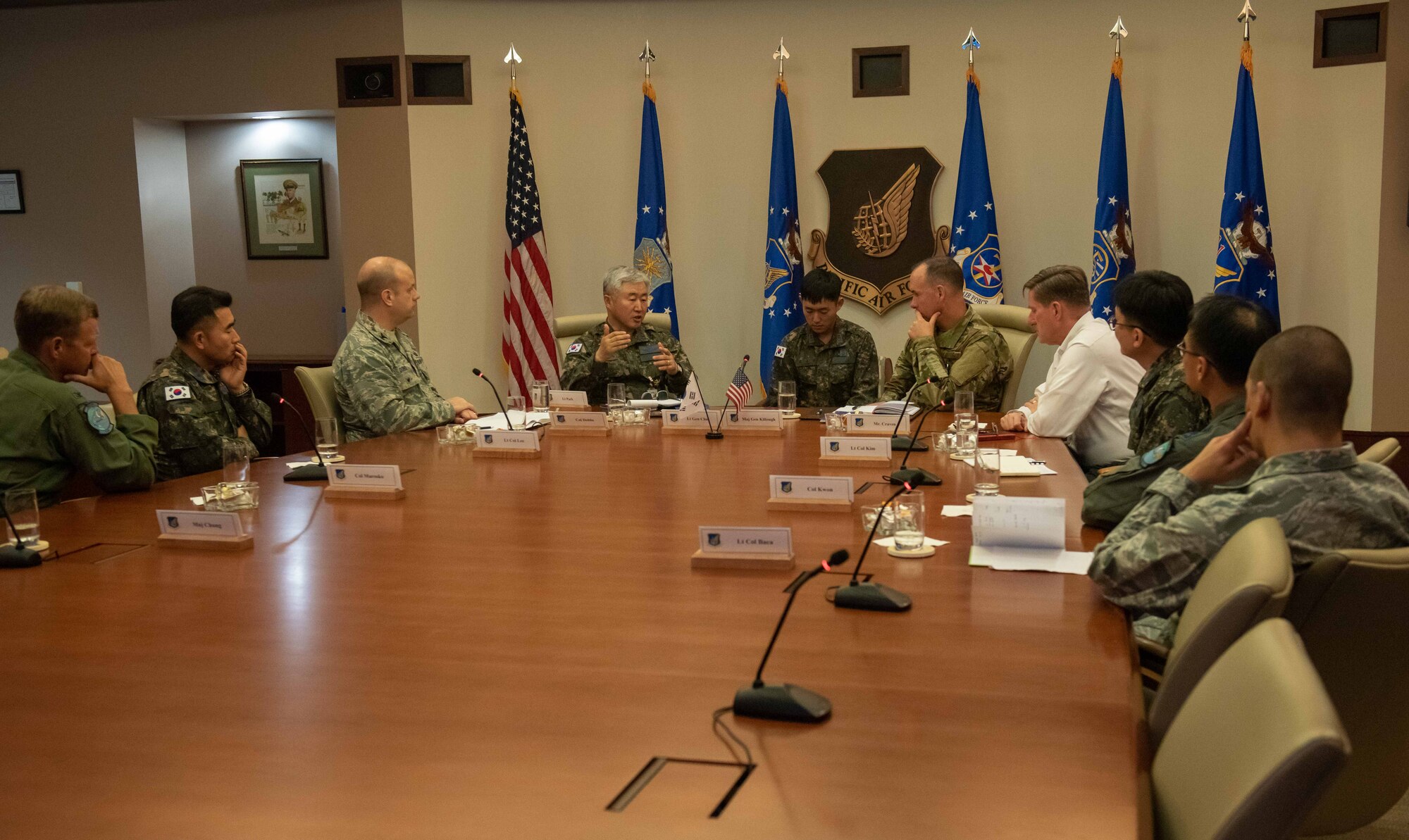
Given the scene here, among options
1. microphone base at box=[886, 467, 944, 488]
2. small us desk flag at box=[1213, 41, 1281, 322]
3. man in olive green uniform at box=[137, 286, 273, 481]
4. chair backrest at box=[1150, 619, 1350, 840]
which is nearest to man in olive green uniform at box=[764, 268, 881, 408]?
small us desk flag at box=[1213, 41, 1281, 322]

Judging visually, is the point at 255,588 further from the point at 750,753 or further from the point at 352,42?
the point at 352,42

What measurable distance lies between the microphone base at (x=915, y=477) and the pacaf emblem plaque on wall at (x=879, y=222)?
11.9ft

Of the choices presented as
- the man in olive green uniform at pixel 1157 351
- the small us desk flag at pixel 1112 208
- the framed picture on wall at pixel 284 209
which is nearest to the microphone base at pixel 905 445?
the man in olive green uniform at pixel 1157 351

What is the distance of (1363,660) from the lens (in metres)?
1.90

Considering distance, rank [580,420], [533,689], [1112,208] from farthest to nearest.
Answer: [1112,208], [580,420], [533,689]

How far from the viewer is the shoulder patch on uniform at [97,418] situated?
10.2ft

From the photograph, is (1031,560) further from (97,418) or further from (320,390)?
(320,390)

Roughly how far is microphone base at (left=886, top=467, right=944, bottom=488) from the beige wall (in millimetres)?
3684

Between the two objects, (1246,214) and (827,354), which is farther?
(1246,214)

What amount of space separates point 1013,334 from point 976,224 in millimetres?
1166

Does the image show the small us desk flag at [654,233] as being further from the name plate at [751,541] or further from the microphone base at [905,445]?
the name plate at [751,541]

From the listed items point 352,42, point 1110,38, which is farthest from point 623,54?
point 1110,38

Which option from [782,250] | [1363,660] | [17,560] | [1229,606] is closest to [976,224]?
[782,250]

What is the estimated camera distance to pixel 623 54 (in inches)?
267
